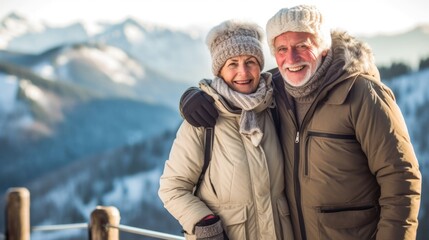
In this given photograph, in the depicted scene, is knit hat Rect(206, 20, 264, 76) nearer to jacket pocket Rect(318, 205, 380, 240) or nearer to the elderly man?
the elderly man

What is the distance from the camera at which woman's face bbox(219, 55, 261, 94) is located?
2.21m

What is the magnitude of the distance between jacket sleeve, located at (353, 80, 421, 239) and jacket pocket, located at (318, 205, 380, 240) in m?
0.07

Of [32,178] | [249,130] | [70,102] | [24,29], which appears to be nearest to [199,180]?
[249,130]

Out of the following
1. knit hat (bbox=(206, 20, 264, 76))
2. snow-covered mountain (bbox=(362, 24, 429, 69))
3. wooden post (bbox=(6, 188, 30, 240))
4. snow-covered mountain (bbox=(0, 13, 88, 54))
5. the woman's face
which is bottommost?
wooden post (bbox=(6, 188, 30, 240))

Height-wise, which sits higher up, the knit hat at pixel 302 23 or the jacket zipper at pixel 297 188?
the knit hat at pixel 302 23

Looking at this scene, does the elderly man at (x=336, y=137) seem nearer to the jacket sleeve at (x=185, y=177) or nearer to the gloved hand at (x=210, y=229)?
the jacket sleeve at (x=185, y=177)

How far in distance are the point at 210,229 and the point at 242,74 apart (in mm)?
578

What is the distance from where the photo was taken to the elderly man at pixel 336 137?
192 centimetres

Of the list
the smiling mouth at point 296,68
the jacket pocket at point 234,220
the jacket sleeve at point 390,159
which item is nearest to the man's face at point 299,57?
the smiling mouth at point 296,68

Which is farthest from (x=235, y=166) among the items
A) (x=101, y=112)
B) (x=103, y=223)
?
(x=101, y=112)

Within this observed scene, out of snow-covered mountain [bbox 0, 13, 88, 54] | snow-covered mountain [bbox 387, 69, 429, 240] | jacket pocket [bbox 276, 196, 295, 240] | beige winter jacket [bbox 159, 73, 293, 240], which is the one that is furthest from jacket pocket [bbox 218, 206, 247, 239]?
snow-covered mountain [bbox 0, 13, 88, 54]

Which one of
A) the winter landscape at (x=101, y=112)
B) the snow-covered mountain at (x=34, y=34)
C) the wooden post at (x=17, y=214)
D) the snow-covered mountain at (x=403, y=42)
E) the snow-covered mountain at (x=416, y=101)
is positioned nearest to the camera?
the wooden post at (x=17, y=214)

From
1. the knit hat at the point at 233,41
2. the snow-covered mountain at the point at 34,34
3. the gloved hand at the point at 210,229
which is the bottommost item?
the gloved hand at the point at 210,229

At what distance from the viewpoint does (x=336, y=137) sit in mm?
2012
